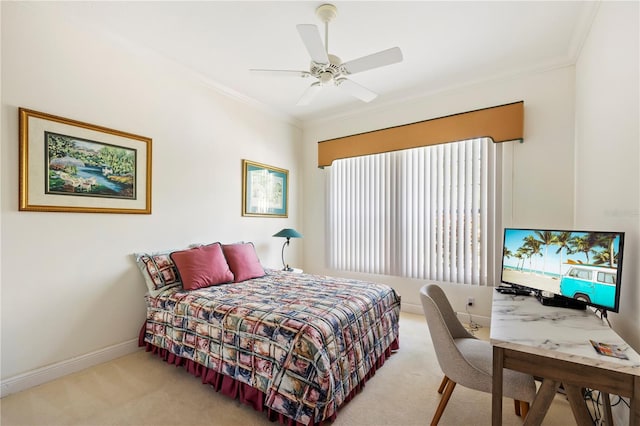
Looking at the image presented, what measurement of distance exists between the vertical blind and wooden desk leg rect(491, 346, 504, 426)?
2.22 m

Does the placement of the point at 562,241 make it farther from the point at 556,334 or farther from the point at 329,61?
the point at 329,61

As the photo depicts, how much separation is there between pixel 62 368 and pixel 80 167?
161 centimetres

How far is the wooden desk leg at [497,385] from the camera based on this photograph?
4.18 feet

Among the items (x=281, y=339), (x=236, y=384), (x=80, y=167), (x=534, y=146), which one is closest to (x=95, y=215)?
(x=80, y=167)

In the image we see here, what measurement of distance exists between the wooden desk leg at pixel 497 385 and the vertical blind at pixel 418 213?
222 cm

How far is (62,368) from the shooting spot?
2242mm

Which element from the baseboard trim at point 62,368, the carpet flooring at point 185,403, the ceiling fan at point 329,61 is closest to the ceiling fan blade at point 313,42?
the ceiling fan at point 329,61

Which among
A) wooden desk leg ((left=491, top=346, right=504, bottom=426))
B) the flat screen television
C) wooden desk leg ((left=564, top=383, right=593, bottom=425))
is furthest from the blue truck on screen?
wooden desk leg ((left=491, top=346, right=504, bottom=426))

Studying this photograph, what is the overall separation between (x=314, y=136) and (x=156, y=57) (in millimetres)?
2438

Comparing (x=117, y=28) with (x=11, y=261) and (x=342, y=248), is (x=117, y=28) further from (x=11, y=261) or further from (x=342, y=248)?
(x=342, y=248)

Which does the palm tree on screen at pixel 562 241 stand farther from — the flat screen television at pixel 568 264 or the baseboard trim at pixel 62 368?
the baseboard trim at pixel 62 368

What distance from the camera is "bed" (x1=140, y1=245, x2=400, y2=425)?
163 cm

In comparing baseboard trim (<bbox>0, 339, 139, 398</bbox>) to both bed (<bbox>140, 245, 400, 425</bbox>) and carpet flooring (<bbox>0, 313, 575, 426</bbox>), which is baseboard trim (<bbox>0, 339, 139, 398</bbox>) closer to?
carpet flooring (<bbox>0, 313, 575, 426</bbox>)

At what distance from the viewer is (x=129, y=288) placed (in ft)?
8.78
